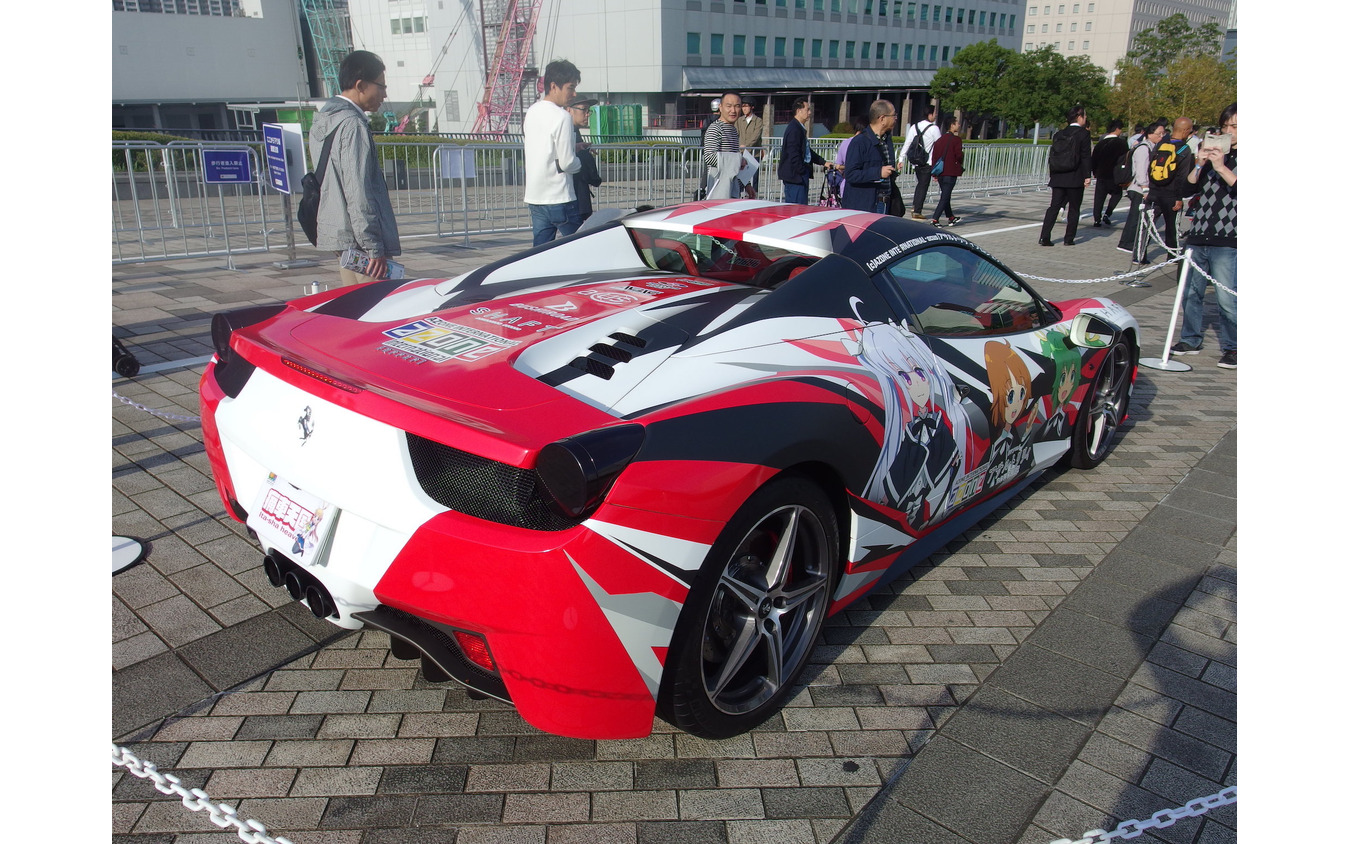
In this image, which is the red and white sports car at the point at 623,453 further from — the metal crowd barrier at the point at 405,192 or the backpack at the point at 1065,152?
the backpack at the point at 1065,152

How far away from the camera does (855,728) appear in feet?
8.42

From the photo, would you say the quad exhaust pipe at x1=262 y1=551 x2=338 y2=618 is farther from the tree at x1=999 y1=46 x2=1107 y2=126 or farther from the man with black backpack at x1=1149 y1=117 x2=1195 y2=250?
the tree at x1=999 y1=46 x2=1107 y2=126

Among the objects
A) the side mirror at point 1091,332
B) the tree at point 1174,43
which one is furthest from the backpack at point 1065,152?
the tree at point 1174,43

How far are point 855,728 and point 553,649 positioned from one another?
110cm

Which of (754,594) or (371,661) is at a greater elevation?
(754,594)

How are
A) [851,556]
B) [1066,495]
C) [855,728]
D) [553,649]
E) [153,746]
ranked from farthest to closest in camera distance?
[1066,495], [851,556], [855,728], [153,746], [553,649]

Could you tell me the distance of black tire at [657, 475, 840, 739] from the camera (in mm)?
2176

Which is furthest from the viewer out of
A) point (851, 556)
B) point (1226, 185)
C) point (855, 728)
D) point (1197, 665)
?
point (1226, 185)

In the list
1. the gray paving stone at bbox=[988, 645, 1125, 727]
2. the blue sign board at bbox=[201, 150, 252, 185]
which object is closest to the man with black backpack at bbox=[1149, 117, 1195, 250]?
the gray paving stone at bbox=[988, 645, 1125, 727]

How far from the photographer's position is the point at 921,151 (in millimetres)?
15688

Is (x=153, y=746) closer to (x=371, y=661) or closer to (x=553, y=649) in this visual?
(x=371, y=661)

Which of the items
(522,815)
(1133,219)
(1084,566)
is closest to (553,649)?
(522,815)

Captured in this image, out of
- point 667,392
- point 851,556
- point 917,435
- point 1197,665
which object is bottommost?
point 1197,665

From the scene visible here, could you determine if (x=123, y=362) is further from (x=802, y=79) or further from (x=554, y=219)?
(x=802, y=79)
